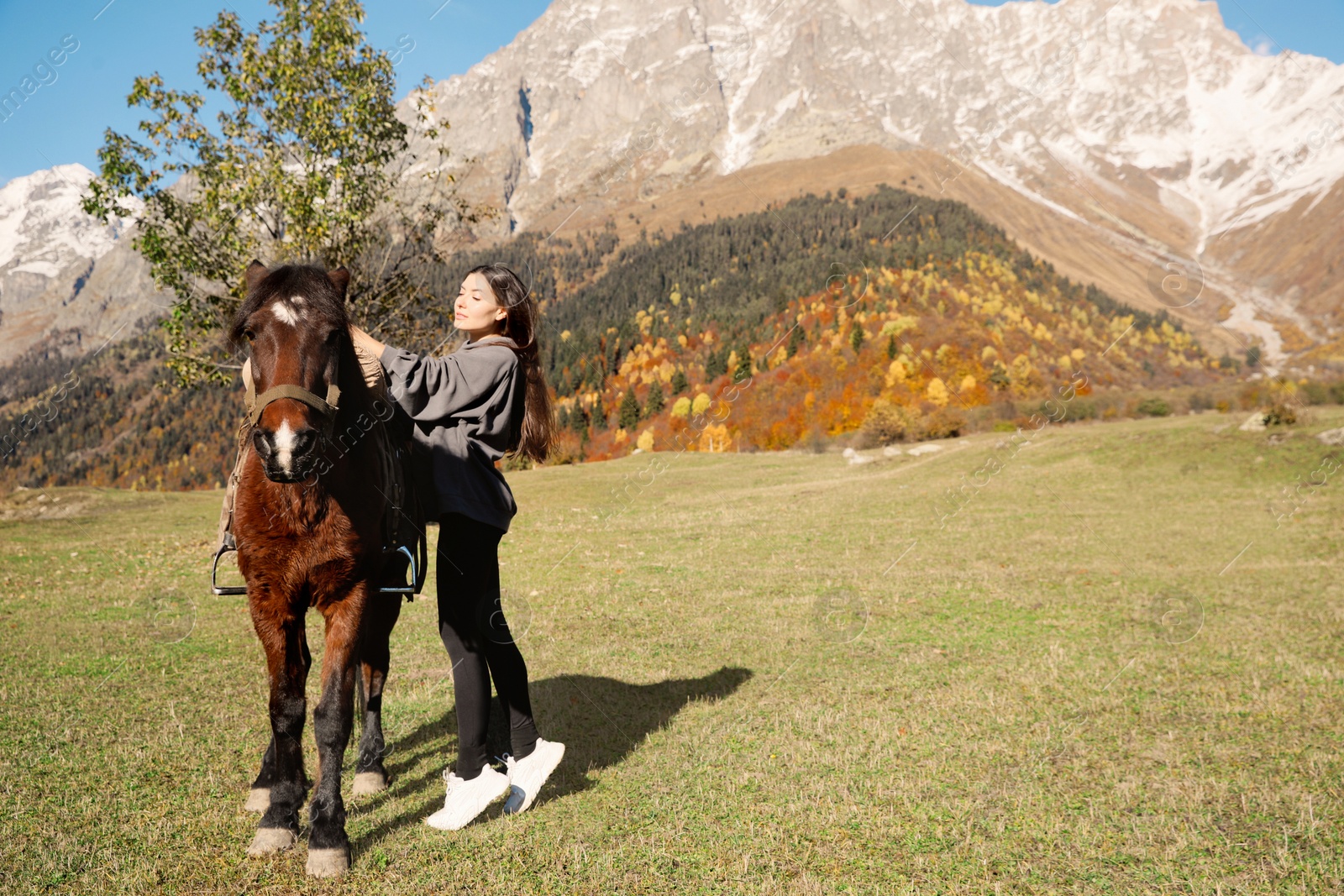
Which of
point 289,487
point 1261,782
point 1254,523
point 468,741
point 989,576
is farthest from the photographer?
point 1254,523

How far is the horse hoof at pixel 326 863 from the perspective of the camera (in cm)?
373

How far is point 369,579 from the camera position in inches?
160

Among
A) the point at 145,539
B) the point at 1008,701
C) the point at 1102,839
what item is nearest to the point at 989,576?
the point at 1008,701

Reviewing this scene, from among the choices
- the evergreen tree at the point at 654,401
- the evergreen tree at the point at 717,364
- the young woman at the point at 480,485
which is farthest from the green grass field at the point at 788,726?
the evergreen tree at the point at 654,401

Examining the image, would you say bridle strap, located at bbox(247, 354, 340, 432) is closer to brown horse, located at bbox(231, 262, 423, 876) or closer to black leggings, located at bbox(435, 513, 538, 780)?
brown horse, located at bbox(231, 262, 423, 876)

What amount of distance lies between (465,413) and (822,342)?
374 feet

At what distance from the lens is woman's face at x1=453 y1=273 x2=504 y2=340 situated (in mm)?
4449

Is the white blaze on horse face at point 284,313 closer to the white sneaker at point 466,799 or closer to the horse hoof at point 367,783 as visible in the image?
the white sneaker at point 466,799

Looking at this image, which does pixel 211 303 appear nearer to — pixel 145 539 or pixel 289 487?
pixel 145 539

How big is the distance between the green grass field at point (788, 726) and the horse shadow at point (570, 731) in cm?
4

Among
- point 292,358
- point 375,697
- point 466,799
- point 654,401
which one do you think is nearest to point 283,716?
point 466,799

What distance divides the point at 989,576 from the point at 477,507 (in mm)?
12063

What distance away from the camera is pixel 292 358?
3.41 metres

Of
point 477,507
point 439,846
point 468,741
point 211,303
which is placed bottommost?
point 439,846
